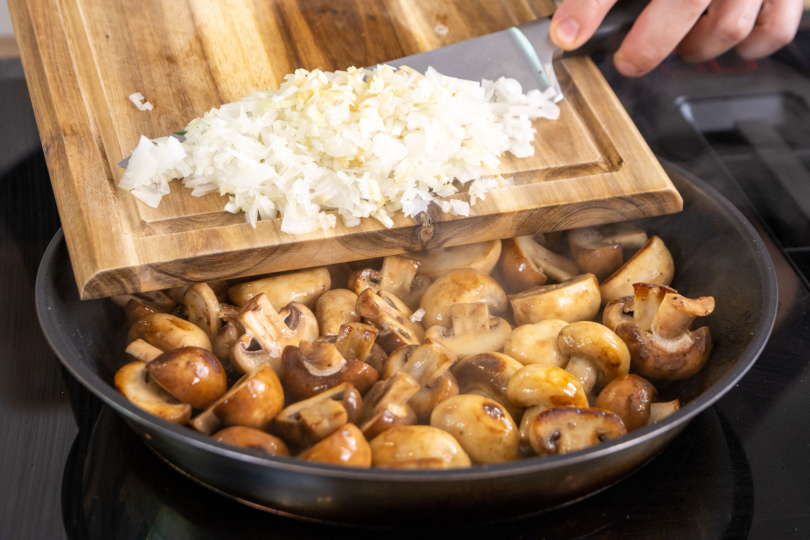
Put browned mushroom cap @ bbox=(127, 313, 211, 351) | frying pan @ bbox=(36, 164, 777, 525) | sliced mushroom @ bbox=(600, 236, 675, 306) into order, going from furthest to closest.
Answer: sliced mushroom @ bbox=(600, 236, 675, 306), browned mushroom cap @ bbox=(127, 313, 211, 351), frying pan @ bbox=(36, 164, 777, 525)

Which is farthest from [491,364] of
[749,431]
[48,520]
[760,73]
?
[760,73]

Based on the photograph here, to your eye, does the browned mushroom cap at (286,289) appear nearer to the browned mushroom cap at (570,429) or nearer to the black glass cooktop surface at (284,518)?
the black glass cooktop surface at (284,518)

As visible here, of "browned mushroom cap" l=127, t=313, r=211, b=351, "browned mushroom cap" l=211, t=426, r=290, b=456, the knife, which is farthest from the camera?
the knife

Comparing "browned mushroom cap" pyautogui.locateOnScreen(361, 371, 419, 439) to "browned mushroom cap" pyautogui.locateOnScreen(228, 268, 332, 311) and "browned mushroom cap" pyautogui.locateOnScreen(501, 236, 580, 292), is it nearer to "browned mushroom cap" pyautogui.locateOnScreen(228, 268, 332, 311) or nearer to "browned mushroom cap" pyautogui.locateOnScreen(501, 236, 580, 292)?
"browned mushroom cap" pyautogui.locateOnScreen(228, 268, 332, 311)

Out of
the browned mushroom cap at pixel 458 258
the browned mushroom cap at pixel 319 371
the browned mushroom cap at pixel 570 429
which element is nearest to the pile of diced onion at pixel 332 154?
the browned mushroom cap at pixel 458 258

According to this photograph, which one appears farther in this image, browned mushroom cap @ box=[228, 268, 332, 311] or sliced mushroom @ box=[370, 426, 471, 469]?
browned mushroom cap @ box=[228, 268, 332, 311]

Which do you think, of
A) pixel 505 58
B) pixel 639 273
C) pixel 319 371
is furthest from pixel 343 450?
pixel 505 58

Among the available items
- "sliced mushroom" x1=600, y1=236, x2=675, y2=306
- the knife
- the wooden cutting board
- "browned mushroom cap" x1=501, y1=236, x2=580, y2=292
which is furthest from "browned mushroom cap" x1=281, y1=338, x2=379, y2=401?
the knife

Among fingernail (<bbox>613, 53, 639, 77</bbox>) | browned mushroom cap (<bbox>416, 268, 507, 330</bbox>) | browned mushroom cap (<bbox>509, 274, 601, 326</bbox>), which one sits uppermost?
fingernail (<bbox>613, 53, 639, 77</bbox>)
